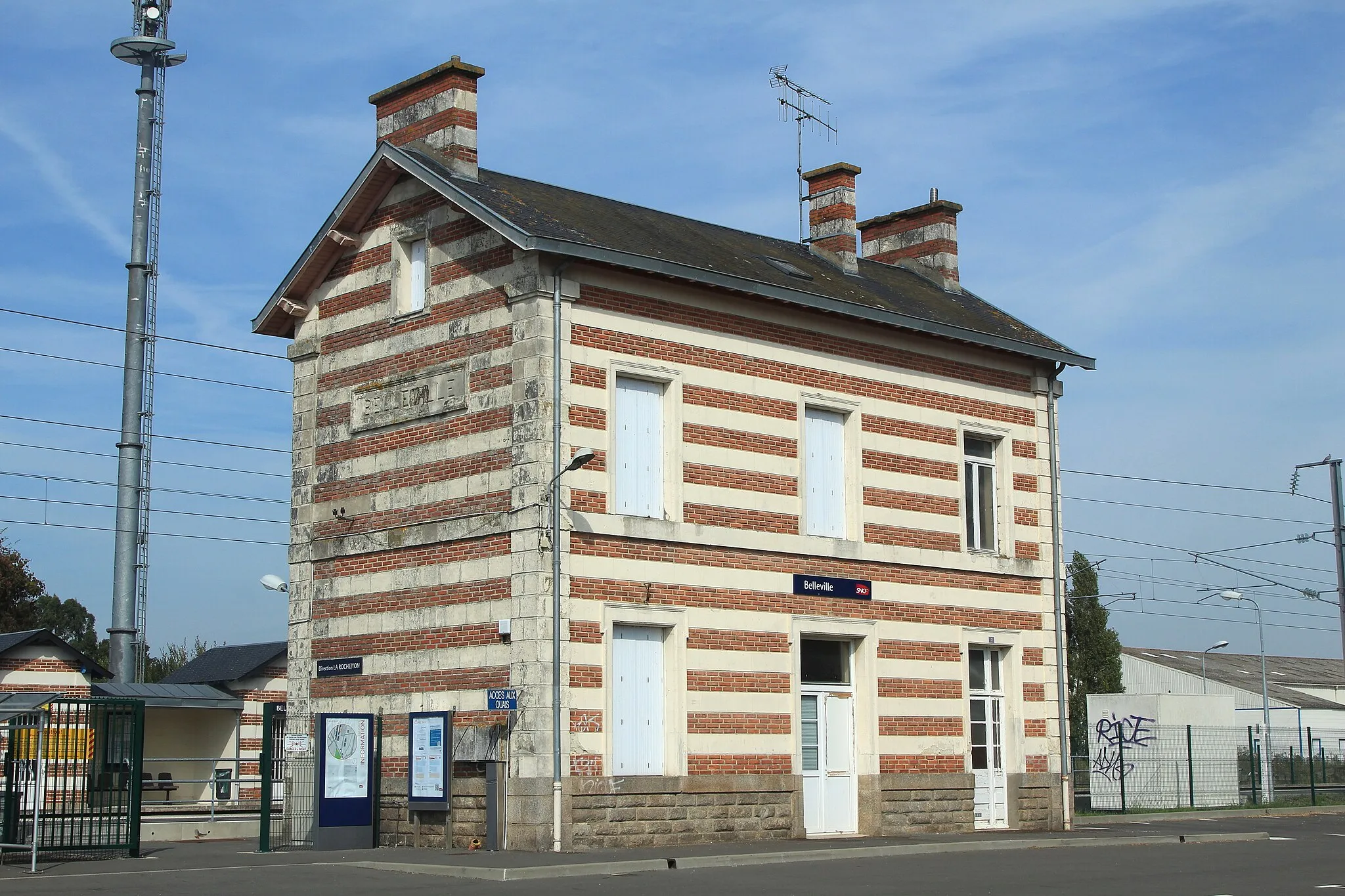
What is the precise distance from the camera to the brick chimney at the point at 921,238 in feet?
86.9

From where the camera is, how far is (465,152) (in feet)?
66.7

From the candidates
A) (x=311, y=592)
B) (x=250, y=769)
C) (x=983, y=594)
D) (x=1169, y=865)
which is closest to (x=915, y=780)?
(x=983, y=594)

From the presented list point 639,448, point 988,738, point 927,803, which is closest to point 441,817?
point 639,448

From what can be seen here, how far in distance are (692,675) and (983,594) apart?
578 cm

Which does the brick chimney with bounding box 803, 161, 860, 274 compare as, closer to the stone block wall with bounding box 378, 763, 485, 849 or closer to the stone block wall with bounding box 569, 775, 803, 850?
the stone block wall with bounding box 569, 775, 803, 850

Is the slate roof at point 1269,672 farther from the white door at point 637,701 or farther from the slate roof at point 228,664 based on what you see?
the white door at point 637,701

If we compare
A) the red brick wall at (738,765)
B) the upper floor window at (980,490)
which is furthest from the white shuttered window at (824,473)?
the red brick wall at (738,765)

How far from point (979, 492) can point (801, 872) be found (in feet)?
29.8

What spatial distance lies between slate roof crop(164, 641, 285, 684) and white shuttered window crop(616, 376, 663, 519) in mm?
19904

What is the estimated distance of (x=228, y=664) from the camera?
37.7 metres

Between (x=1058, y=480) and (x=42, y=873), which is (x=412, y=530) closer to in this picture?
(x=42, y=873)

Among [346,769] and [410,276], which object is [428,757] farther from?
[410,276]

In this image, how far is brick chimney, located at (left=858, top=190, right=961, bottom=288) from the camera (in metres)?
26.5

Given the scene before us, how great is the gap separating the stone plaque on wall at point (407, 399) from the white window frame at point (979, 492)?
7650mm
